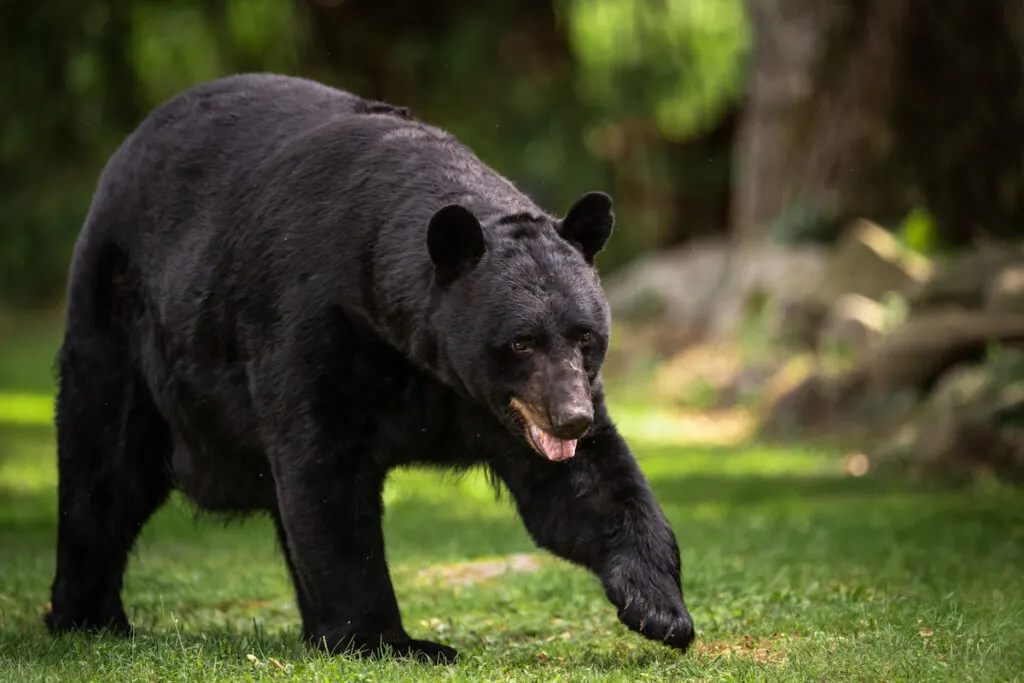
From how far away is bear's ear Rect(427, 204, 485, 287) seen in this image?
207 inches

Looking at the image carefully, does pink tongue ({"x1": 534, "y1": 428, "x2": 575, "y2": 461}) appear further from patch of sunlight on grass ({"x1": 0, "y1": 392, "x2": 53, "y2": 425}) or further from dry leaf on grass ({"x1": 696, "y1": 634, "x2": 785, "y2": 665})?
patch of sunlight on grass ({"x1": 0, "y1": 392, "x2": 53, "y2": 425})

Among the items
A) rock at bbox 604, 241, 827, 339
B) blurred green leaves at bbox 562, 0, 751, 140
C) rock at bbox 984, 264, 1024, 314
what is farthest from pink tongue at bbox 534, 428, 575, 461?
blurred green leaves at bbox 562, 0, 751, 140

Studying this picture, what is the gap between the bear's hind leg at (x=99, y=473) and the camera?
6672 mm

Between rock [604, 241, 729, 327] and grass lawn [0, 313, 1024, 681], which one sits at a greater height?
grass lawn [0, 313, 1024, 681]

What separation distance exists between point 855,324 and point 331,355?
10527mm

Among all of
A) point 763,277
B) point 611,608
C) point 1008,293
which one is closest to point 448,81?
point 763,277

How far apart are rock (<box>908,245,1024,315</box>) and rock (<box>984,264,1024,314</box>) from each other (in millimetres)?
776

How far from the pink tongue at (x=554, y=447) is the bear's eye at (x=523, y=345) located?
28 cm

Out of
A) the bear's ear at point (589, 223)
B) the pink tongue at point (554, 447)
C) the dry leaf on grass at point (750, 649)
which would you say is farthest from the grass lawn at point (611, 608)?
the bear's ear at point (589, 223)

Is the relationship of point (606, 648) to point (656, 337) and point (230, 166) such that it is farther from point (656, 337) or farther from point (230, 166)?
point (656, 337)

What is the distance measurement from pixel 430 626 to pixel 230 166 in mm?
2270

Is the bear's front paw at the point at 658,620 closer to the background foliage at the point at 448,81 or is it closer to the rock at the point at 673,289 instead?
the rock at the point at 673,289

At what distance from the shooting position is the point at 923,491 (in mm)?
11281

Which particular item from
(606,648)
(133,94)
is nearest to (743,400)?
(133,94)
